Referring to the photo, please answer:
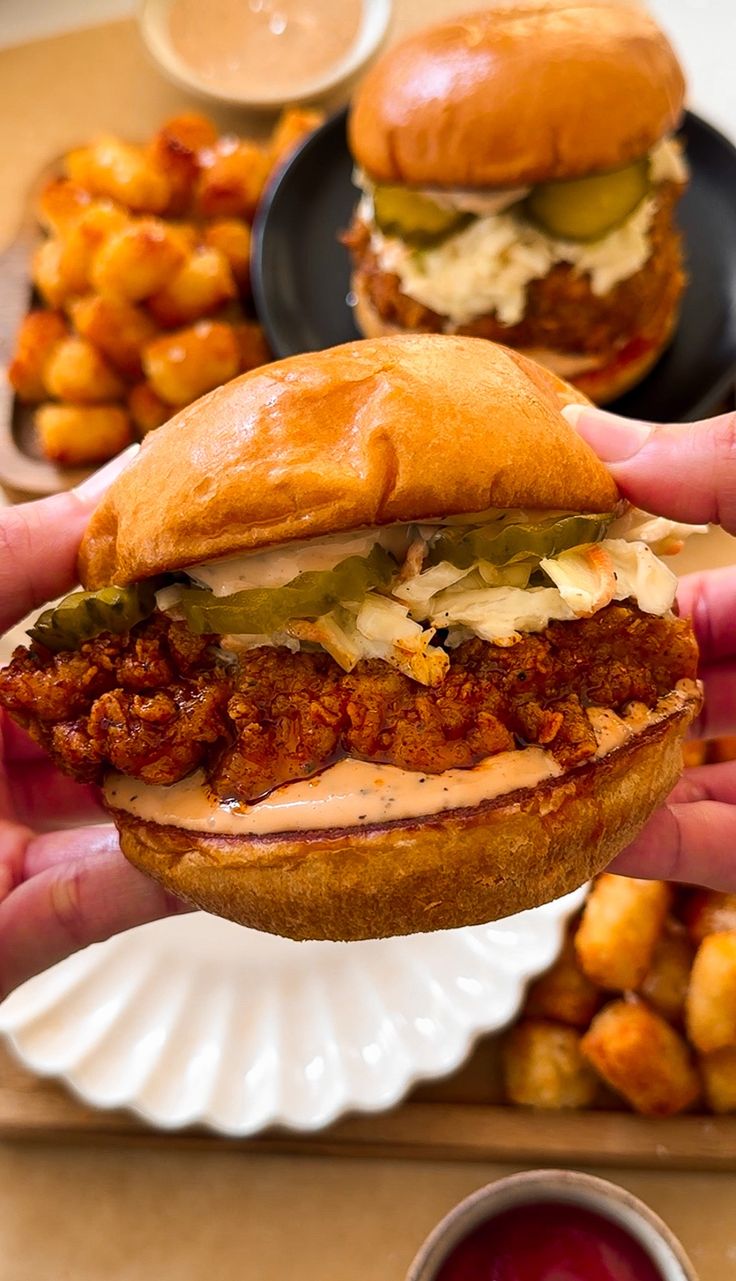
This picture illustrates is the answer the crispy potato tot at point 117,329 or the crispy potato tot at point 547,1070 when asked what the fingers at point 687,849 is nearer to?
the crispy potato tot at point 547,1070

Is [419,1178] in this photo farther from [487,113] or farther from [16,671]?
[487,113]

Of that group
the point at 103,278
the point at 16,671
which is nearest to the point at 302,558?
the point at 16,671

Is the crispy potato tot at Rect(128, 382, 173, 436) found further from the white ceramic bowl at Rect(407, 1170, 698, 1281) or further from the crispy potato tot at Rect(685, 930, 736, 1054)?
the white ceramic bowl at Rect(407, 1170, 698, 1281)

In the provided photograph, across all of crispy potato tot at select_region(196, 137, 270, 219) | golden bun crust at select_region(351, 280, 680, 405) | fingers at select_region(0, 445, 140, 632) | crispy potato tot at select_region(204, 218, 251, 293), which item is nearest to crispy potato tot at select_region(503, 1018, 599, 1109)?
fingers at select_region(0, 445, 140, 632)

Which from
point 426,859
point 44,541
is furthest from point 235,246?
point 426,859

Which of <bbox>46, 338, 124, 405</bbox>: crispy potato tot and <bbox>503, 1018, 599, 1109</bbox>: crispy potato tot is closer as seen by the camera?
<bbox>503, 1018, 599, 1109</bbox>: crispy potato tot

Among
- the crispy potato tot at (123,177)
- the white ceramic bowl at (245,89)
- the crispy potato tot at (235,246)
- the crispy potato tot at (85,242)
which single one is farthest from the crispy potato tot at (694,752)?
the white ceramic bowl at (245,89)

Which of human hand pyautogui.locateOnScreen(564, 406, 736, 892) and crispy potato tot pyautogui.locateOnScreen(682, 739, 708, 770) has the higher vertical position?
human hand pyautogui.locateOnScreen(564, 406, 736, 892)

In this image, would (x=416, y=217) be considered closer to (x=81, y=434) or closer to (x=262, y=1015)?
(x=81, y=434)
